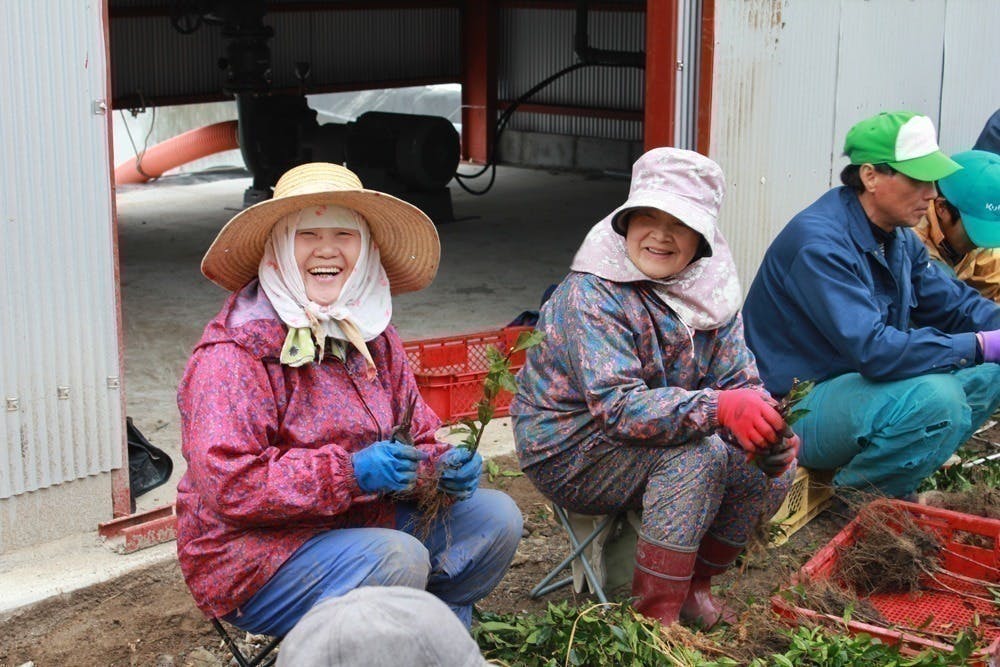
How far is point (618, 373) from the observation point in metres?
3.29

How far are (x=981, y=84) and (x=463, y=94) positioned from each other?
6.29 m

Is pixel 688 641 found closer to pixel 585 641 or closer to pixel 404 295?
pixel 585 641

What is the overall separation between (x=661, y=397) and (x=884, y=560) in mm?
1020

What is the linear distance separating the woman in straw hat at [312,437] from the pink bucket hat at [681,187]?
604 mm

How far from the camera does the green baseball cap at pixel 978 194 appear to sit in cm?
473

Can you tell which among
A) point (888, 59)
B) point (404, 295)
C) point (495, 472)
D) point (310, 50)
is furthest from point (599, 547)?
point (310, 50)

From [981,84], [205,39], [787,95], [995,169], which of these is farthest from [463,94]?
[995,169]

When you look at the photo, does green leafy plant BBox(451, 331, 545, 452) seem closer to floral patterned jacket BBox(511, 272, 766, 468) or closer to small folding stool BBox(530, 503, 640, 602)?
floral patterned jacket BBox(511, 272, 766, 468)

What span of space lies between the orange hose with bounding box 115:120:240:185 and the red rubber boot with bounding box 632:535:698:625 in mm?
9111

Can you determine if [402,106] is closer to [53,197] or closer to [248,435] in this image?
[53,197]

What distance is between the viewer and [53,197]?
377cm

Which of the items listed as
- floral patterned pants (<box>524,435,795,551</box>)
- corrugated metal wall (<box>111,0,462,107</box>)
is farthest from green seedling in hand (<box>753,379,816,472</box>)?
corrugated metal wall (<box>111,0,462,107</box>)

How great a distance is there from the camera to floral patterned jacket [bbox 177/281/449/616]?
2.70 meters

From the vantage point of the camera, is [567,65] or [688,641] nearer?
[688,641]
